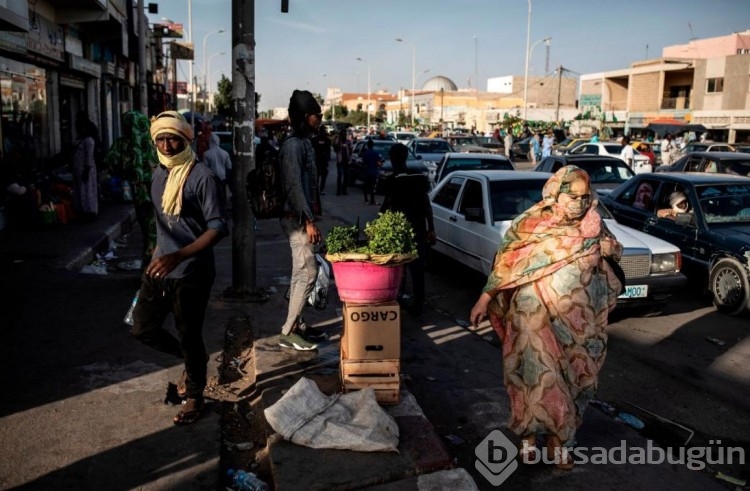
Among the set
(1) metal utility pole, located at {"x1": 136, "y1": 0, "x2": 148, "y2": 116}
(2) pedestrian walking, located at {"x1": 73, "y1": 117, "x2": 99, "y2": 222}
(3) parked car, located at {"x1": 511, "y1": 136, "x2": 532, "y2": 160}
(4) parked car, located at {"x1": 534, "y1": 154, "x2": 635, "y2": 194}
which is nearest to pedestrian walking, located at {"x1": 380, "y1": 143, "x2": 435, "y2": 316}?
(2) pedestrian walking, located at {"x1": 73, "y1": 117, "x2": 99, "y2": 222}

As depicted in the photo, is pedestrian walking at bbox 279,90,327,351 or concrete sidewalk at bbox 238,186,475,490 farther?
pedestrian walking at bbox 279,90,327,351

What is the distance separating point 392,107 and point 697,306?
111 m

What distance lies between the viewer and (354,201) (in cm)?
1911

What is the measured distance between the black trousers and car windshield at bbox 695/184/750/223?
22.0 ft

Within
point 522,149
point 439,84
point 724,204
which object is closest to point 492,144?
point 522,149

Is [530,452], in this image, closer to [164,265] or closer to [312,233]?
[312,233]

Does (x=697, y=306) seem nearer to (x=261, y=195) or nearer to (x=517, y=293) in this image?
(x=517, y=293)

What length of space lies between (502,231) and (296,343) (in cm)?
309

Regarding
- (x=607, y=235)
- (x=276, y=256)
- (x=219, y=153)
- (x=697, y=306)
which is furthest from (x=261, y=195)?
(x=219, y=153)

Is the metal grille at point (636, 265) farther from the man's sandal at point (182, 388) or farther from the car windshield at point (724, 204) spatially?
the man's sandal at point (182, 388)

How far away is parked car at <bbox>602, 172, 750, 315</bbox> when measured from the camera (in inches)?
297

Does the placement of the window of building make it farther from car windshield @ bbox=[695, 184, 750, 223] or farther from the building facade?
car windshield @ bbox=[695, 184, 750, 223]

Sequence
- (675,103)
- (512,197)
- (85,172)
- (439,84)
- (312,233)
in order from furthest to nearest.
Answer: (439,84) → (675,103) → (85,172) → (512,197) → (312,233)

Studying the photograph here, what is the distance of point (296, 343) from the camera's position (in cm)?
543
